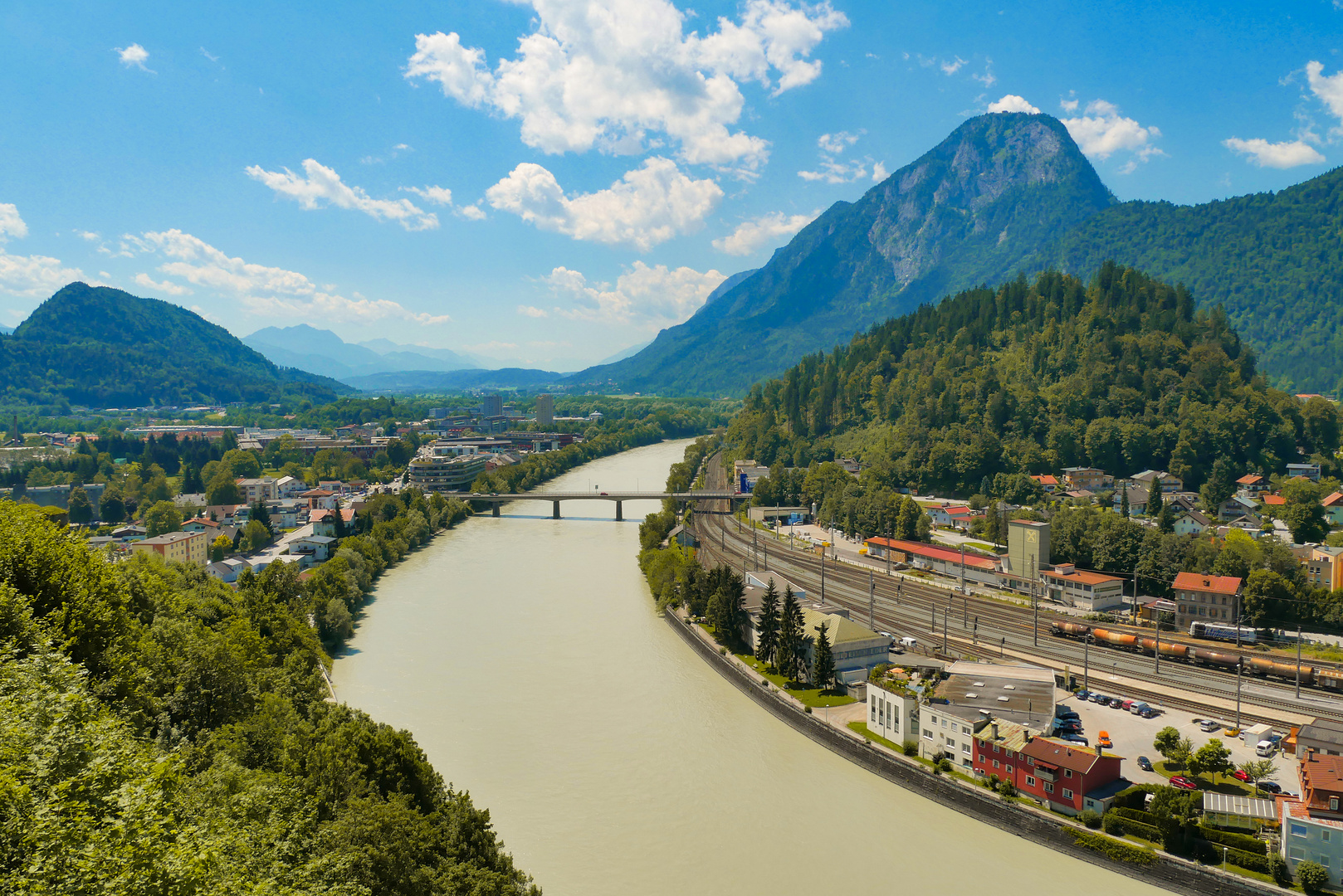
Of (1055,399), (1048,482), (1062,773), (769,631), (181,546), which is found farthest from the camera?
(1055,399)

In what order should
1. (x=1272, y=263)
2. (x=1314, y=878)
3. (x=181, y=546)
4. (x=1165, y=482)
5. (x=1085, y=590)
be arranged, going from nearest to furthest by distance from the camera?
(x=1314, y=878) → (x=1085, y=590) → (x=181, y=546) → (x=1165, y=482) → (x=1272, y=263)

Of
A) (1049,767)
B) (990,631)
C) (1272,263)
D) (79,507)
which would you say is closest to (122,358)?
(79,507)

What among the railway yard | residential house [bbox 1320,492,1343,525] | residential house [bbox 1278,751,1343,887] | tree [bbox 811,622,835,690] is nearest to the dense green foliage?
tree [bbox 811,622,835,690]

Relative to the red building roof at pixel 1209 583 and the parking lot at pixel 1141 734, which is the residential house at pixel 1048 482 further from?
the parking lot at pixel 1141 734

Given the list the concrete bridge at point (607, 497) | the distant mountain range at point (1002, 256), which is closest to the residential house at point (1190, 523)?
the concrete bridge at point (607, 497)

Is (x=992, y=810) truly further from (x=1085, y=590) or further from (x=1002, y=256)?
(x=1002, y=256)

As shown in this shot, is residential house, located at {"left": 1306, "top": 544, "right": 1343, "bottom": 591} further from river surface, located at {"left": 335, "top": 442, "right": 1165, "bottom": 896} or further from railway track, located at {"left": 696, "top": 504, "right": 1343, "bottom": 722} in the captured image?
river surface, located at {"left": 335, "top": 442, "right": 1165, "bottom": 896}
